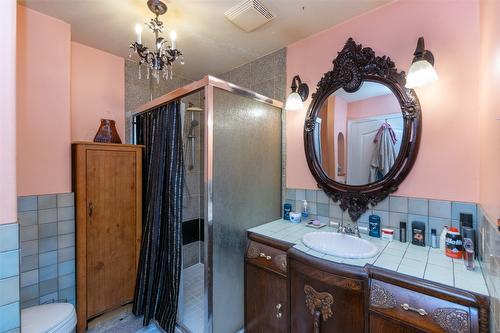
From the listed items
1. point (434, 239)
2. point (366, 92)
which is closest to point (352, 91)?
point (366, 92)

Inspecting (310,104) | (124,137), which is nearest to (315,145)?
(310,104)

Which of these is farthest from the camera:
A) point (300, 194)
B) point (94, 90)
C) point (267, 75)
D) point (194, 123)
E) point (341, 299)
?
point (194, 123)

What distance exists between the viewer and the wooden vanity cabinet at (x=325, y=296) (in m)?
1.07

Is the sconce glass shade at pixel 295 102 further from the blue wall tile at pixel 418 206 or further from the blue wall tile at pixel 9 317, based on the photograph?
the blue wall tile at pixel 9 317

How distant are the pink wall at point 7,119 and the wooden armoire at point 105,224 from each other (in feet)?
2.93

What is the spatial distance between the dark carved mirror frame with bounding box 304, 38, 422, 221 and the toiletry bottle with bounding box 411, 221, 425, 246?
24cm

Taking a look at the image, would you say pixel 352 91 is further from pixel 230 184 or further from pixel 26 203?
pixel 26 203

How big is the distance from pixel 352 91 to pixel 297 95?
0.43m

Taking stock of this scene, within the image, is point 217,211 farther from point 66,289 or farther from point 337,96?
point 66,289

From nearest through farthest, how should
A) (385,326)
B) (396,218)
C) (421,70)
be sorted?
1. (385,326)
2. (421,70)
3. (396,218)

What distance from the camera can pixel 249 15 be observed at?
1606mm

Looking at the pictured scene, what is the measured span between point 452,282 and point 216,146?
1395mm

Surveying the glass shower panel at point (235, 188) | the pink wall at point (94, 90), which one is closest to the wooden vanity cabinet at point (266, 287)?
the glass shower panel at point (235, 188)

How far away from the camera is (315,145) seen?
72.1 inches
